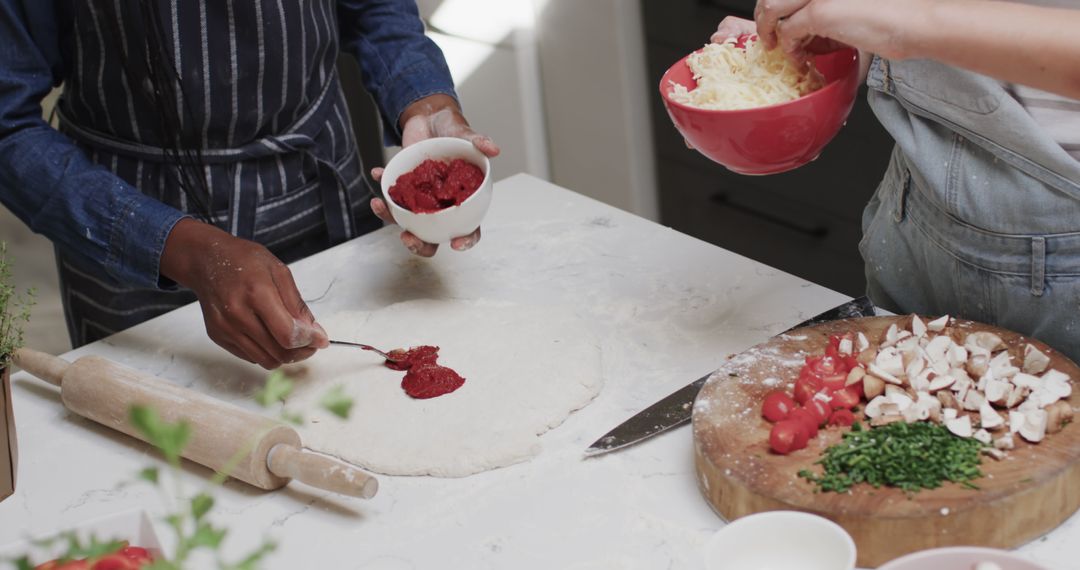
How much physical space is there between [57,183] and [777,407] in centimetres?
96

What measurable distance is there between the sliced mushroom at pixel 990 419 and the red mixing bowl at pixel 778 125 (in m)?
0.32

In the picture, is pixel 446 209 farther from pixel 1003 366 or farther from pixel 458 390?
pixel 1003 366

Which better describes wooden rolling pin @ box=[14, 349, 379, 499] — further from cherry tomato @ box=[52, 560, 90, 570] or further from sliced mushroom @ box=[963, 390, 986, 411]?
sliced mushroom @ box=[963, 390, 986, 411]

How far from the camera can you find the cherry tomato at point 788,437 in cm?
100

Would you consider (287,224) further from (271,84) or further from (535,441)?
(535,441)

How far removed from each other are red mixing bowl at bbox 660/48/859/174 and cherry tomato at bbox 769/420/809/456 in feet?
0.98

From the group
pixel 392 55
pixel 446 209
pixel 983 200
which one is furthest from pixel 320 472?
pixel 392 55

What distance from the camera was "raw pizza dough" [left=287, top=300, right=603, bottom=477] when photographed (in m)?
1.18

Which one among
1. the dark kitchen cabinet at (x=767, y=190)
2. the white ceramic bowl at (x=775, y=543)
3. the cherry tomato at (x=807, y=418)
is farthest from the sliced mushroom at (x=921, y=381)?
the dark kitchen cabinet at (x=767, y=190)

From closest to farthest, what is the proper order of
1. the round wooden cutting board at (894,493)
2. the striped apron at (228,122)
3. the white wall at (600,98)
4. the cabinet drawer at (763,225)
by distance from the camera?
the round wooden cutting board at (894,493), the striped apron at (228,122), the cabinet drawer at (763,225), the white wall at (600,98)

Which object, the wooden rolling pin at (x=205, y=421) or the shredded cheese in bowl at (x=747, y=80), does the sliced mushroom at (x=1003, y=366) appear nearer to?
the shredded cheese in bowl at (x=747, y=80)

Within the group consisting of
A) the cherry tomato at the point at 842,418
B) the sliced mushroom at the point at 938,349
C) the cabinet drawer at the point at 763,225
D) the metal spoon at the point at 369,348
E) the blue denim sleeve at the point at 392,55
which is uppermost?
the blue denim sleeve at the point at 392,55

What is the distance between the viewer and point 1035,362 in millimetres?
1062

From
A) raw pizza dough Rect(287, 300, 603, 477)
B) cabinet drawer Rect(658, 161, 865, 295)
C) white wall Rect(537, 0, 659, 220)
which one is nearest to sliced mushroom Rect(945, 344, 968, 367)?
raw pizza dough Rect(287, 300, 603, 477)
